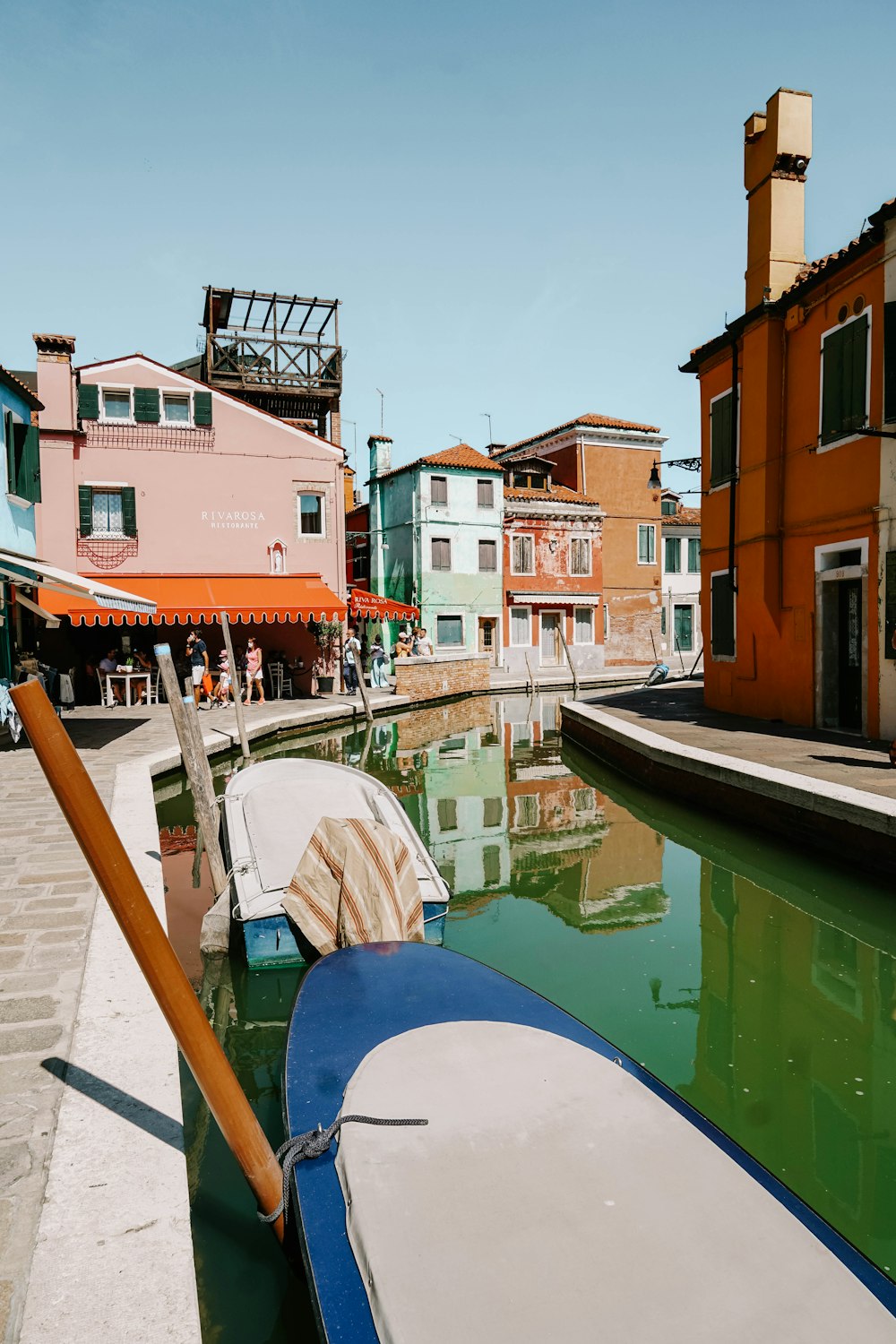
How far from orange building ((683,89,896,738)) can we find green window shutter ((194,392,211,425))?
38.7ft

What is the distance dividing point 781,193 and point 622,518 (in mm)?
21677

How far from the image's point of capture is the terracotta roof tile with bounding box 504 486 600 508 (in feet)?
110

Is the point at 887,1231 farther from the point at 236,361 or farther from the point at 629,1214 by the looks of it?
the point at 236,361

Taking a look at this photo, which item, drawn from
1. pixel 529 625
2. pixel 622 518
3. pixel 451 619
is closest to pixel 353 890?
pixel 451 619

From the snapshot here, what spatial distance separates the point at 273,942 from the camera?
18.0 feet

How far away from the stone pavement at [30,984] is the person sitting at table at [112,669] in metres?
8.74

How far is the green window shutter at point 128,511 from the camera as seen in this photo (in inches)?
806

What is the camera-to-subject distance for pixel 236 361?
25156 mm

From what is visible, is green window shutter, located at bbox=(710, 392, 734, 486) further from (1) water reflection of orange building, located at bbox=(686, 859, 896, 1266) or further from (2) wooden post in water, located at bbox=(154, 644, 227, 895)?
(2) wooden post in water, located at bbox=(154, 644, 227, 895)

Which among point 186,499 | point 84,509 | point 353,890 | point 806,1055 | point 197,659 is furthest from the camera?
point 186,499

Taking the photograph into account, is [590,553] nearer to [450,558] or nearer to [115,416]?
[450,558]

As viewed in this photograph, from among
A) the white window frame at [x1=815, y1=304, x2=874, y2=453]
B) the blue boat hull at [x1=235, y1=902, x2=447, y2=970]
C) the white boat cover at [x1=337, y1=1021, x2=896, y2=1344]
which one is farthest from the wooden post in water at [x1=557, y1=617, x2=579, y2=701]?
the white boat cover at [x1=337, y1=1021, x2=896, y2=1344]

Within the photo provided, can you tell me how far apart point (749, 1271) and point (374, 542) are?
33.7 meters

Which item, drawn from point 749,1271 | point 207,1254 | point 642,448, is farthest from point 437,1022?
point 642,448
